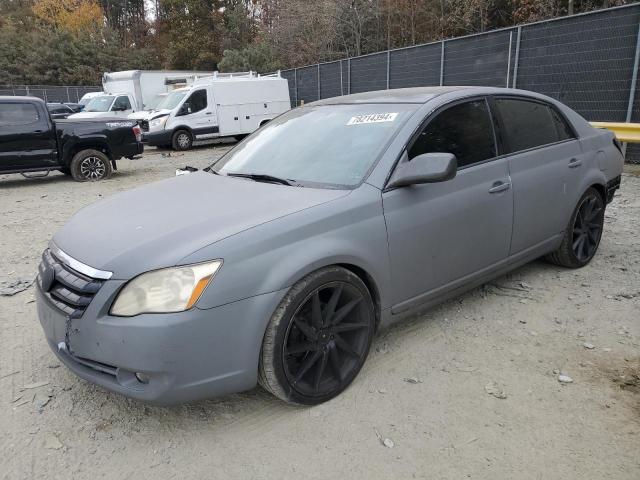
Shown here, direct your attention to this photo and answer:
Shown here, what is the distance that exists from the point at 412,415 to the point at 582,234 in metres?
2.73

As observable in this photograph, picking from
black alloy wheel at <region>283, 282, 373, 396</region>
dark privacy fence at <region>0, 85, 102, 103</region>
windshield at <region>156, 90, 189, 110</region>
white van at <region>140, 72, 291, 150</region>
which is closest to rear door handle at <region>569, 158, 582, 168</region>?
black alloy wheel at <region>283, 282, 373, 396</region>

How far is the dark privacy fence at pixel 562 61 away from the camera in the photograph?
8938 mm

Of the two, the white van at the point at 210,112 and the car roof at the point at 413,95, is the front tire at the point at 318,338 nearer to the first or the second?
the car roof at the point at 413,95

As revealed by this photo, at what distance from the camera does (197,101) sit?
1631cm

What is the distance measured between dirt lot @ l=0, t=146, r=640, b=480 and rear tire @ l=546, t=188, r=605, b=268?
580 millimetres

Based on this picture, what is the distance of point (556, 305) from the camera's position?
151 inches

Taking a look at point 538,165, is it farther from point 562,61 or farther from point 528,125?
point 562,61

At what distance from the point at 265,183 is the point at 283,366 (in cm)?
119

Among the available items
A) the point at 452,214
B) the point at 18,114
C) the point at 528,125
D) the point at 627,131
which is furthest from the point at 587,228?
the point at 18,114

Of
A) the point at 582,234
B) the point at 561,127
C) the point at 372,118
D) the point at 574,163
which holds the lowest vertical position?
the point at 582,234

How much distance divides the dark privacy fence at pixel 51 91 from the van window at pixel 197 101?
25369mm

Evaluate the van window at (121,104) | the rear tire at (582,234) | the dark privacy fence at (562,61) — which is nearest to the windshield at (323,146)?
the rear tire at (582,234)

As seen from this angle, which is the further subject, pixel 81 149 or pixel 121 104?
pixel 121 104

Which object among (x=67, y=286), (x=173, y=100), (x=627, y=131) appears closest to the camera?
(x=67, y=286)
